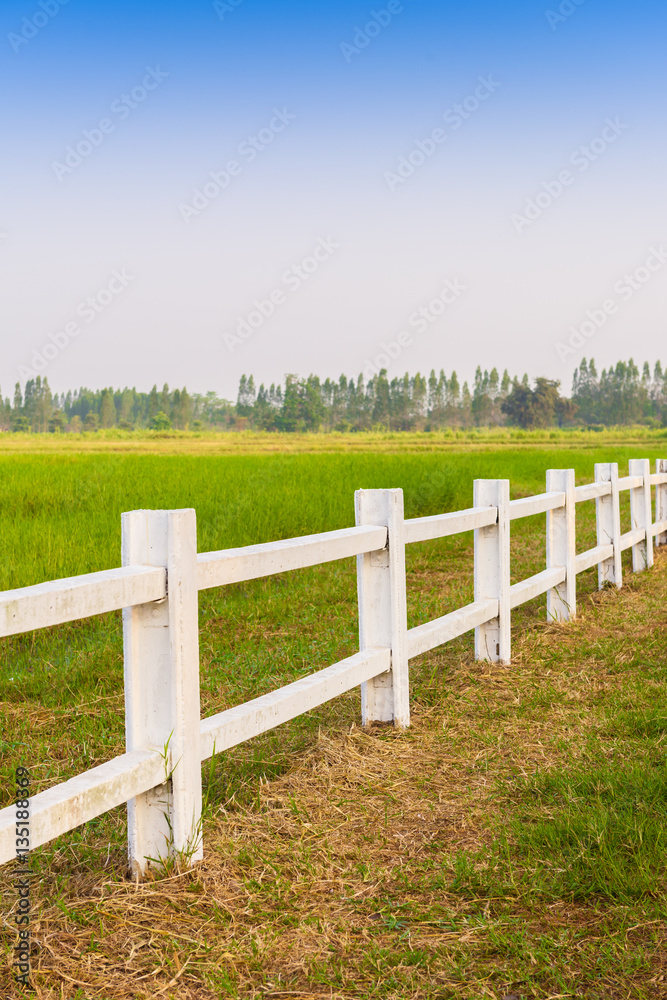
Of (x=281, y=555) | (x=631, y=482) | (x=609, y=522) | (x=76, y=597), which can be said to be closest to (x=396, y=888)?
(x=281, y=555)

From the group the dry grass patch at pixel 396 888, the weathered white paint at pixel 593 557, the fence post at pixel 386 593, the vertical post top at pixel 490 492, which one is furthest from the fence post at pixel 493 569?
the weathered white paint at pixel 593 557

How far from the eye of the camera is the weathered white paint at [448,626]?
504cm

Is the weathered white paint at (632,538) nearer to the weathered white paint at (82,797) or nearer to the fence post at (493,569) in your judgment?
the fence post at (493,569)

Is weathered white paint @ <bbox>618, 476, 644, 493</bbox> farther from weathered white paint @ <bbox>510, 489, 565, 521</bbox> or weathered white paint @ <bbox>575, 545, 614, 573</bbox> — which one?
weathered white paint @ <bbox>510, 489, 565, 521</bbox>

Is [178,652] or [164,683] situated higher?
[178,652]

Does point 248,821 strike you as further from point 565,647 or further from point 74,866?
point 565,647

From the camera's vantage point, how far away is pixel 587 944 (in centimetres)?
271

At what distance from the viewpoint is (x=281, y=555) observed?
3.83m

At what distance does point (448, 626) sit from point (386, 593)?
3.03ft

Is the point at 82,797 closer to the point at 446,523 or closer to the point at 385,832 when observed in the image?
the point at 385,832

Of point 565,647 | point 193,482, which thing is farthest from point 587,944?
point 193,482

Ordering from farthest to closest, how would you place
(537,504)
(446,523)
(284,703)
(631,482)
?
(631,482)
(537,504)
(446,523)
(284,703)

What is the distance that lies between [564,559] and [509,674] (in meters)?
2.08

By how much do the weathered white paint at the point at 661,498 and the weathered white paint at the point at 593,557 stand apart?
2952mm
